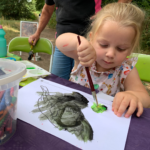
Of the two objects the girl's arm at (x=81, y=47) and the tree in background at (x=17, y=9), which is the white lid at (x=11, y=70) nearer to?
the girl's arm at (x=81, y=47)

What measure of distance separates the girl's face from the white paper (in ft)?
0.69

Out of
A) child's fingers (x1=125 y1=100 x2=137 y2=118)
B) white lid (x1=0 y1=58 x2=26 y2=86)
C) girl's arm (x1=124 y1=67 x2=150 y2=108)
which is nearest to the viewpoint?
white lid (x1=0 y1=58 x2=26 y2=86)

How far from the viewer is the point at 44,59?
3.11 metres

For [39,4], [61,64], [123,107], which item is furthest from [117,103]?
[39,4]

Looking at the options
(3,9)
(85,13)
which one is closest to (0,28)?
(85,13)

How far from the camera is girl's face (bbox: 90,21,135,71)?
2.00 feet

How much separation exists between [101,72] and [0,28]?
2.18ft

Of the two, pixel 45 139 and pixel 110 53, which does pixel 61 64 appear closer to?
pixel 110 53

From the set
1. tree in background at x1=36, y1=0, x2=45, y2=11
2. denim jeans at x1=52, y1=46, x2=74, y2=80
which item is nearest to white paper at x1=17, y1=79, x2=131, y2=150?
denim jeans at x1=52, y1=46, x2=74, y2=80

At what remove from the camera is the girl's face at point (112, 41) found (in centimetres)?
61

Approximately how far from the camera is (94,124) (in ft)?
1.35

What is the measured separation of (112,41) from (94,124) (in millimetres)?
368

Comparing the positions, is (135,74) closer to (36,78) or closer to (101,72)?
(101,72)

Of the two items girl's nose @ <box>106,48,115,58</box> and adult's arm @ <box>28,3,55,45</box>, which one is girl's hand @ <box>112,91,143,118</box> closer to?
girl's nose @ <box>106,48,115,58</box>
